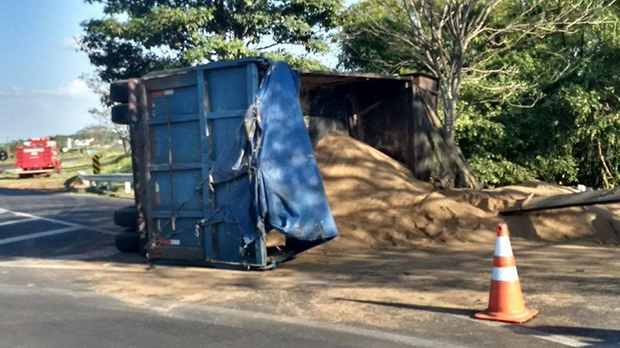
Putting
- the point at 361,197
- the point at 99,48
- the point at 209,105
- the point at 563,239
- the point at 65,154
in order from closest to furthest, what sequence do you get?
the point at 209,105 < the point at 563,239 < the point at 361,197 < the point at 99,48 < the point at 65,154

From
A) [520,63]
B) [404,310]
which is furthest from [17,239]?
[520,63]

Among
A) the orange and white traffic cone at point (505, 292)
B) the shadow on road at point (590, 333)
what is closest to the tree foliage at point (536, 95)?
the orange and white traffic cone at point (505, 292)

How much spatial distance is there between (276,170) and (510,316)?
380cm

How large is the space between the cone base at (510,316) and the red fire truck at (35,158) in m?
34.8

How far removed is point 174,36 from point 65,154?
184 ft

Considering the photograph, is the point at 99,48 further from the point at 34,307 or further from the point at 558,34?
the point at 34,307

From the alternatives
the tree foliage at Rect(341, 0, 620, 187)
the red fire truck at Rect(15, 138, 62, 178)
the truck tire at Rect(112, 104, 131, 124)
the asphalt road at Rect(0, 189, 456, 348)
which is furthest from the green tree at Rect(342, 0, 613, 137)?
the red fire truck at Rect(15, 138, 62, 178)

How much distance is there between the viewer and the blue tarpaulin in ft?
28.8

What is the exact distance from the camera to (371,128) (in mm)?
13508

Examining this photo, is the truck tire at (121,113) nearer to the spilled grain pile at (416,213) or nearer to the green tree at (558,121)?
the spilled grain pile at (416,213)

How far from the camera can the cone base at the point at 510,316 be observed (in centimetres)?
607

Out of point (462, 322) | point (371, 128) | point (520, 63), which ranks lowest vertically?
point (462, 322)

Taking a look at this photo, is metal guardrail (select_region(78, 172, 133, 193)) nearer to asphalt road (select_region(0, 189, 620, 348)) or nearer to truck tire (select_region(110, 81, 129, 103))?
truck tire (select_region(110, 81, 129, 103))

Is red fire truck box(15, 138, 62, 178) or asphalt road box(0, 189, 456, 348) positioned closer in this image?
asphalt road box(0, 189, 456, 348)
